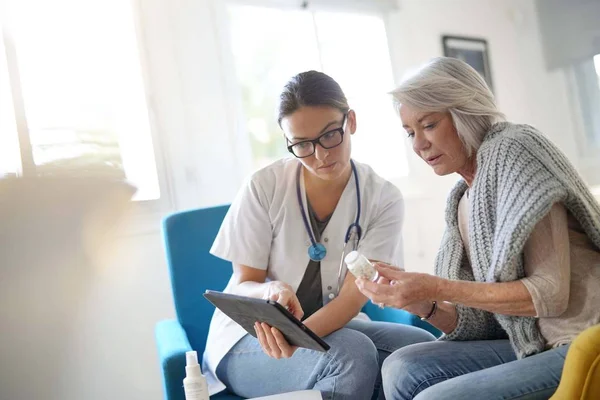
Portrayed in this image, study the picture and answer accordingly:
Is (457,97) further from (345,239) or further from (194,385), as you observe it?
(194,385)

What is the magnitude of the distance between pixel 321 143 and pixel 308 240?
A: 270 mm

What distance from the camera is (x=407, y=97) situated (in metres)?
1.43

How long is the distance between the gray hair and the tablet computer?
1.78ft

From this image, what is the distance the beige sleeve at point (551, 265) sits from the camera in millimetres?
1228

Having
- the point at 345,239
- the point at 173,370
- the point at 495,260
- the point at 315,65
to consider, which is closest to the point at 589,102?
the point at 315,65

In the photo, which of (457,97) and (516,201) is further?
(457,97)

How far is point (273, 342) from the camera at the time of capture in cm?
145

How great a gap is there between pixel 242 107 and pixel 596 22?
9.09 ft

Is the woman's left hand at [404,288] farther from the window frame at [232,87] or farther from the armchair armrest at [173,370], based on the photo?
the window frame at [232,87]

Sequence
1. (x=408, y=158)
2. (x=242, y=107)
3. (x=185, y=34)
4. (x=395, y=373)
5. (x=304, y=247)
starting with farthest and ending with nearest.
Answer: (x=408, y=158) < (x=242, y=107) < (x=185, y=34) < (x=304, y=247) < (x=395, y=373)

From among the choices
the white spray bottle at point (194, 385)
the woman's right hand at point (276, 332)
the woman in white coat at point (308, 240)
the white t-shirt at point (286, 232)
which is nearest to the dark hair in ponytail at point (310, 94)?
the woman in white coat at point (308, 240)

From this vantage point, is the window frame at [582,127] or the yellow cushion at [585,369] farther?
the window frame at [582,127]

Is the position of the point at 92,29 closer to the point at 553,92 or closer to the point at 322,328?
the point at 322,328

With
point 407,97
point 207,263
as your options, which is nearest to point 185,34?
point 207,263
